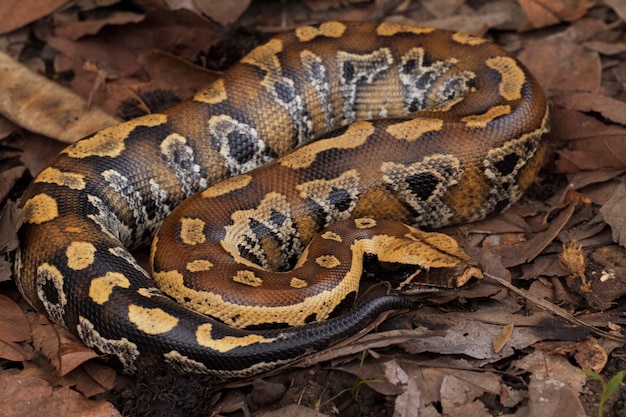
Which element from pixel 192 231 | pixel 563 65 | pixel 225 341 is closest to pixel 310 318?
pixel 225 341

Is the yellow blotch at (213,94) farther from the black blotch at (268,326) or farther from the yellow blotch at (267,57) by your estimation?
the black blotch at (268,326)

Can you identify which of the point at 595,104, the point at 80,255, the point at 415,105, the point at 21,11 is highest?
the point at 21,11

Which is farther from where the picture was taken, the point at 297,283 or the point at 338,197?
the point at 338,197

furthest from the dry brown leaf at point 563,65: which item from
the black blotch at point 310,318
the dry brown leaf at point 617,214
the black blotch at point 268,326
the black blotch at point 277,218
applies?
the black blotch at point 268,326

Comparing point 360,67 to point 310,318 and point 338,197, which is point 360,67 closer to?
point 338,197

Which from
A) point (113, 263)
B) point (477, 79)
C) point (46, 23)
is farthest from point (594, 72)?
point (46, 23)

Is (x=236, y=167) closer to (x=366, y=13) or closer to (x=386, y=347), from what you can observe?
(x=386, y=347)
